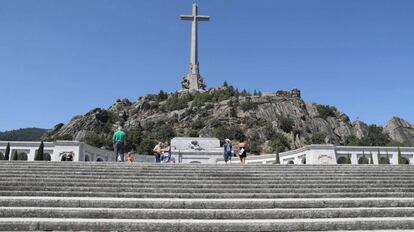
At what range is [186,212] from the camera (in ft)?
28.3

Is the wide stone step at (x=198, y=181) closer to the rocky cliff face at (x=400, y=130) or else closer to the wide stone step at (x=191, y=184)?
the wide stone step at (x=191, y=184)

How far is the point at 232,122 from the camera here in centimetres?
7544

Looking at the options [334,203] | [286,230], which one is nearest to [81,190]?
[286,230]

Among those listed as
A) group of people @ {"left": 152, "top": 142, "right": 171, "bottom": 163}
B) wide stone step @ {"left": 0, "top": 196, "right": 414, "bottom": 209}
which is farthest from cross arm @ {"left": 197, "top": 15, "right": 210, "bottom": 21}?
wide stone step @ {"left": 0, "top": 196, "right": 414, "bottom": 209}

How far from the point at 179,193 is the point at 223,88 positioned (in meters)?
81.2

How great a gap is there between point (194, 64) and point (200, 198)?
205 feet

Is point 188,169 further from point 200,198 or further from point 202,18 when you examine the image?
point 202,18

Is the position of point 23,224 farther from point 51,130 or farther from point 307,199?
point 51,130

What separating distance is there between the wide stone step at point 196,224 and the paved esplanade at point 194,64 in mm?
60373

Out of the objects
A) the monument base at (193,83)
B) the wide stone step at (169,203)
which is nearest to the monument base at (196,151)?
the wide stone step at (169,203)

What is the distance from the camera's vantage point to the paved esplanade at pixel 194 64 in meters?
66.2

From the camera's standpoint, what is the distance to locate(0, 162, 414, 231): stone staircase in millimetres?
8047

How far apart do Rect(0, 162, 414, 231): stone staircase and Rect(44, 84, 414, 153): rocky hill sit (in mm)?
49107

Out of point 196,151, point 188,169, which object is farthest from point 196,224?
point 196,151
